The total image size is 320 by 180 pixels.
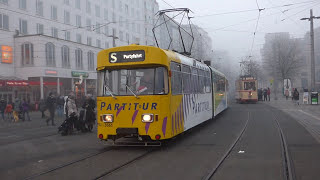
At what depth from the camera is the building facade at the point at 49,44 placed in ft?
111

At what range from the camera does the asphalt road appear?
6555 millimetres

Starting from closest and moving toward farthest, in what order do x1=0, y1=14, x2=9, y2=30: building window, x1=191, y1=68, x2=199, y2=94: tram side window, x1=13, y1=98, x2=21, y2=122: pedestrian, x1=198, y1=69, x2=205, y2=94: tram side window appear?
1. x1=191, y1=68, x2=199, y2=94: tram side window
2. x1=198, y1=69, x2=205, y2=94: tram side window
3. x1=13, y1=98, x2=21, y2=122: pedestrian
4. x1=0, y1=14, x2=9, y2=30: building window

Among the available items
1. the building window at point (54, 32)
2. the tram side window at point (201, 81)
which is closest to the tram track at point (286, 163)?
the tram side window at point (201, 81)

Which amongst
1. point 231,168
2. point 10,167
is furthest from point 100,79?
point 231,168

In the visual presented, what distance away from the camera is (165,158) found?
8.13 meters

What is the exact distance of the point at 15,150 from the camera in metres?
9.95

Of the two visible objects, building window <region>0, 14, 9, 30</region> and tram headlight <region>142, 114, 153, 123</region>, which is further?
building window <region>0, 14, 9, 30</region>

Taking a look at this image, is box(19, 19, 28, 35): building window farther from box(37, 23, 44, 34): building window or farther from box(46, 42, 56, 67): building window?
box(46, 42, 56, 67): building window

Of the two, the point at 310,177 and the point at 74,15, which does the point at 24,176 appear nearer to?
the point at 310,177

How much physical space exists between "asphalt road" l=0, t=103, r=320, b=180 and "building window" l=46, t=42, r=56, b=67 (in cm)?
2560

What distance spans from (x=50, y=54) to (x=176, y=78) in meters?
29.5

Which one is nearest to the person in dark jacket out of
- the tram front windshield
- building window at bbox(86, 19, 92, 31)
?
the tram front windshield

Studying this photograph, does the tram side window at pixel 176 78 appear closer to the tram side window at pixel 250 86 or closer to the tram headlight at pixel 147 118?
the tram headlight at pixel 147 118

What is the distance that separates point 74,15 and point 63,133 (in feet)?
109
